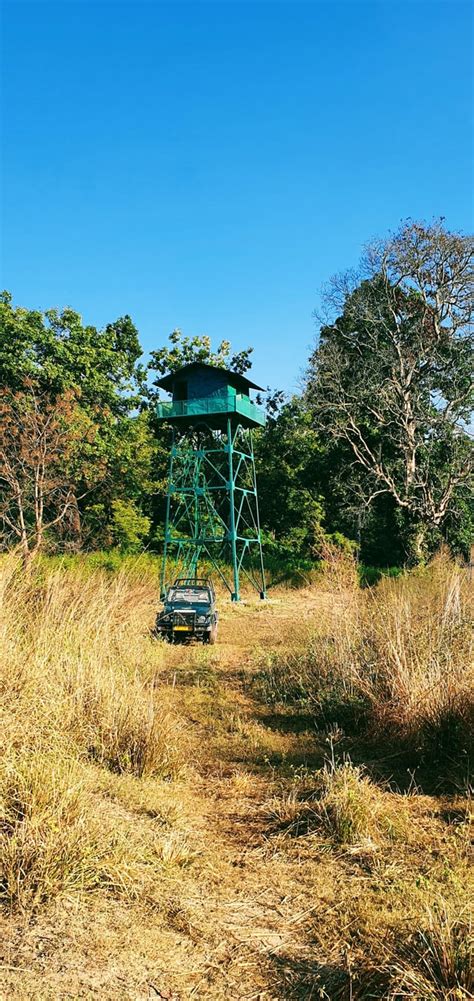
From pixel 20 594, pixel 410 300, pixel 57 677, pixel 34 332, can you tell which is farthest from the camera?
pixel 410 300

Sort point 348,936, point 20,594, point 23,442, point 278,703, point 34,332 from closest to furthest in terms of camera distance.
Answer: point 348,936 → point 20,594 → point 278,703 → point 23,442 → point 34,332

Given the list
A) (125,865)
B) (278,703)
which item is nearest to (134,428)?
(278,703)

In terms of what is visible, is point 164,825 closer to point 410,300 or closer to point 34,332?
point 34,332

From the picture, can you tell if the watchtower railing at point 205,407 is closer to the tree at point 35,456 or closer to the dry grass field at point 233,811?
the tree at point 35,456

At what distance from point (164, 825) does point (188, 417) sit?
76.0 feet

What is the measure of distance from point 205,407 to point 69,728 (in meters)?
21.8

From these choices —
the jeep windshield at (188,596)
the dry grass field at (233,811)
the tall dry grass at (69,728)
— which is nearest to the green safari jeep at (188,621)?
the jeep windshield at (188,596)

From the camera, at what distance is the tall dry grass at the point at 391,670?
7230 mm

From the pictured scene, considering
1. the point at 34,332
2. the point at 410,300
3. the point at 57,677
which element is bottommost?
the point at 57,677

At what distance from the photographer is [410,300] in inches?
1288

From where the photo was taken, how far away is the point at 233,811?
19.2 feet

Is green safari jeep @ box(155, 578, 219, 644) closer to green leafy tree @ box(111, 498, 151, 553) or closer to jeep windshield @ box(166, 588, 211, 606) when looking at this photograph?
jeep windshield @ box(166, 588, 211, 606)

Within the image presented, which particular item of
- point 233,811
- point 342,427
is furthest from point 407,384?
point 233,811

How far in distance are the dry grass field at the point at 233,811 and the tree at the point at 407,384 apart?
2299 cm
